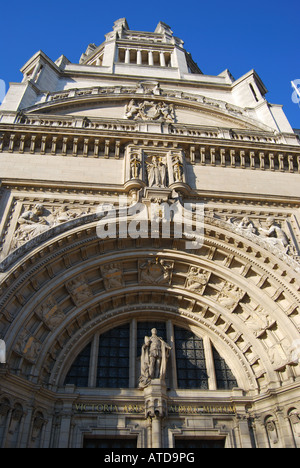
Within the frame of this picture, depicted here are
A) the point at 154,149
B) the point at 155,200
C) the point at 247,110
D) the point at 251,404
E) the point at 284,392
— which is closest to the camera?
the point at 284,392

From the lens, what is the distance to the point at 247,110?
22.3m

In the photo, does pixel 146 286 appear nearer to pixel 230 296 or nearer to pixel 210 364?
pixel 230 296

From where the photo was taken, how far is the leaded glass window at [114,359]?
1291cm

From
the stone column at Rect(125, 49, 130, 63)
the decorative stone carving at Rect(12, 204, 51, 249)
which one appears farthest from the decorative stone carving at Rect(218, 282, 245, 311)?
the stone column at Rect(125, 49, 130, 63)

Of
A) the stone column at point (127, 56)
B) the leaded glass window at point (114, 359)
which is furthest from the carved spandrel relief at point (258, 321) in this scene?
the stone column at point (127, 56)

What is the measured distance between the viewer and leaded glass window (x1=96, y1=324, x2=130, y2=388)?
42.3 feet

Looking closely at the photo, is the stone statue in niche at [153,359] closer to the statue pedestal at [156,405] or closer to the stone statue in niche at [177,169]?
the statue pedestal at [156,405]

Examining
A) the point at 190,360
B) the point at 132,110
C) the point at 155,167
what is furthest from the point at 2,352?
the point at 132,110

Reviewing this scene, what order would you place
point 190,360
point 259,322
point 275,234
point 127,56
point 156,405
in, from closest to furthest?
point 156,405, point 259,322, point 190,360, point 275,234, point 127,56

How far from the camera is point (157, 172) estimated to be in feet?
50.5

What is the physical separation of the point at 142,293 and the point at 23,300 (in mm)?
4564

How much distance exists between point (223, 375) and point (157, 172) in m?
A: 8.38
